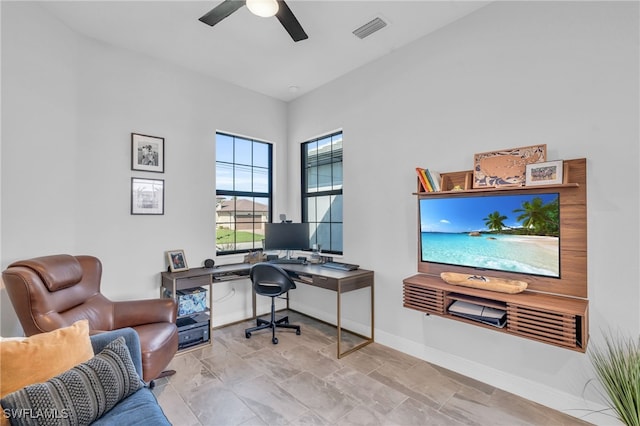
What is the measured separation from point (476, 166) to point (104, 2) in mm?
3291

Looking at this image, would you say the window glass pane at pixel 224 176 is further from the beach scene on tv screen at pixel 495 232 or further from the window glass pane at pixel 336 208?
the beach scene on tv screen at pixel 495 232

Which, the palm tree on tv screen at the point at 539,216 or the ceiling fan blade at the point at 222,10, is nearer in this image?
the ceiling fan blade at the point at 222,10

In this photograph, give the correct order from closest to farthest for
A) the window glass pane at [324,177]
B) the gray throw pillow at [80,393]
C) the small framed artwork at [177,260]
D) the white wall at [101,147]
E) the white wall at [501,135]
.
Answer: the gray throw pillow at [80,393] < the white wall at [501,135] < the white wall at [101,147] < the small framed artwork at [177,260] < the window glass pane at [324,177]

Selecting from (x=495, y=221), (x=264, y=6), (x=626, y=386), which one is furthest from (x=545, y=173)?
(x=264, y=6)

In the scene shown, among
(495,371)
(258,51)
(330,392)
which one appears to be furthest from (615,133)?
(258,51)

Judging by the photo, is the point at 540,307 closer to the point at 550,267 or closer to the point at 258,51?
the point at 550,267

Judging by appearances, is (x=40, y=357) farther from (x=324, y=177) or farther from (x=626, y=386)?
(x=324, y=177)

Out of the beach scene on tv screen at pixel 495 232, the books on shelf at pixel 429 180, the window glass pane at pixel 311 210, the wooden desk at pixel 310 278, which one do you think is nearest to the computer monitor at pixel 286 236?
the wooden desk at pixel 310 278

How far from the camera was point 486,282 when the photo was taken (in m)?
2.25

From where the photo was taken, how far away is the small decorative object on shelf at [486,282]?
7.02 feet

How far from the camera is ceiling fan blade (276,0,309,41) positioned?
203 centimetres

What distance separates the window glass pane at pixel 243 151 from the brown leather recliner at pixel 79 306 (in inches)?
83.4

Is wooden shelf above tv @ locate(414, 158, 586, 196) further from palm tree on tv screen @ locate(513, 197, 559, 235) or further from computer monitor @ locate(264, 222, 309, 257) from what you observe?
computer monitor @ locate(264, 222, 309, 257)

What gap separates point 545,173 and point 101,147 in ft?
12.5
